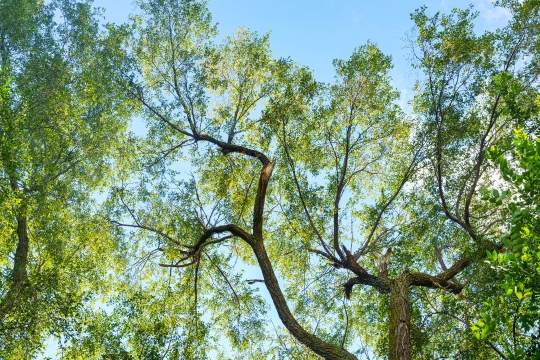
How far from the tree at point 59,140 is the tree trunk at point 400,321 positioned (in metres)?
7.75

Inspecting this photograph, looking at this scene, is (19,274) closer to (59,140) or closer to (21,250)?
(21,250)

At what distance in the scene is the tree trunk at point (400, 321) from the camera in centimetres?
902

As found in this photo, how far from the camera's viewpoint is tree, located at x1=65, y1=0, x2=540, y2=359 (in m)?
12.1

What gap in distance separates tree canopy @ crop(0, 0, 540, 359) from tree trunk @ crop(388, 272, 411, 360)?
145mm

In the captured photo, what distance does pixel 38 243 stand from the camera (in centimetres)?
1426

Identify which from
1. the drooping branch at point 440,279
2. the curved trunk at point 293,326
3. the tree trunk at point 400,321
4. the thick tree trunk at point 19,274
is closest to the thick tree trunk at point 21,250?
the thick tree trunk at point 19,274

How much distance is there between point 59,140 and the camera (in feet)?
47.6

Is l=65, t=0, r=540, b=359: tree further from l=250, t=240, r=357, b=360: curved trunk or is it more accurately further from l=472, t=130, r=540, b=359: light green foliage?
l=472, t=130, r=540, b=359: light green foliage

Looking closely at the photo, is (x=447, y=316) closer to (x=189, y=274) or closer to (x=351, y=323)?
(x=351, y=323)

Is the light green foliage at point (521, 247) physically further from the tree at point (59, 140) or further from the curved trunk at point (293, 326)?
the tree at point (59, 140)

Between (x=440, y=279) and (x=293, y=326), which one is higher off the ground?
(x=440, y=279)

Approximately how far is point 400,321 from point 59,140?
1129 cm

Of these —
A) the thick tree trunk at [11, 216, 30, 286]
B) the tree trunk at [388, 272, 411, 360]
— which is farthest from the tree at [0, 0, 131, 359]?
the tree trunk at [388, 272, 411, 360]

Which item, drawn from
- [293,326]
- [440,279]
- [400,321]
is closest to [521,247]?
[400,321]
